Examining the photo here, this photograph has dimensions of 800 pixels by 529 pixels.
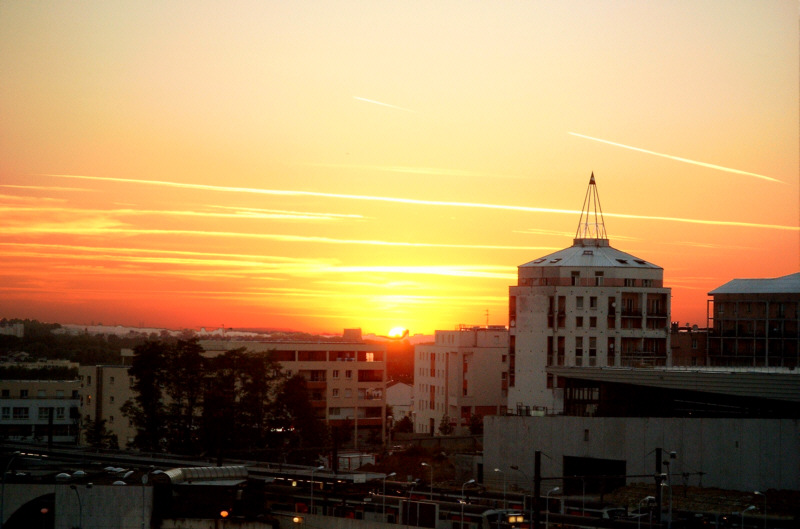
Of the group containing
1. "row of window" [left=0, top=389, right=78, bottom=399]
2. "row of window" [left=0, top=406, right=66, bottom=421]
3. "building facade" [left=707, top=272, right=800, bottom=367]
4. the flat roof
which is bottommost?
"row of window" [left=0, top=406, right=66, bottom=421]

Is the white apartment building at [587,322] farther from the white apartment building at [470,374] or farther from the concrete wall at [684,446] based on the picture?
the concrete wall at [684,446]

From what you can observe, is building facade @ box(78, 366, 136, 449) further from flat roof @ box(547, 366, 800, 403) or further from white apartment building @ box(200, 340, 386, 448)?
flat roof @ box(547, 366, 800, 403)

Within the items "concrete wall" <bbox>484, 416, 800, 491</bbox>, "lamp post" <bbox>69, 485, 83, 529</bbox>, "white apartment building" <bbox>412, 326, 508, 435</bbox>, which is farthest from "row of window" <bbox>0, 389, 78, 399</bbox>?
"lamp post" <bbox>69, 485, 83, 529</bbox>

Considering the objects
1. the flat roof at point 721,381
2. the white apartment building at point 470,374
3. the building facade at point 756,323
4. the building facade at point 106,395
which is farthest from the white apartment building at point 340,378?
the flat roof at point 721,381

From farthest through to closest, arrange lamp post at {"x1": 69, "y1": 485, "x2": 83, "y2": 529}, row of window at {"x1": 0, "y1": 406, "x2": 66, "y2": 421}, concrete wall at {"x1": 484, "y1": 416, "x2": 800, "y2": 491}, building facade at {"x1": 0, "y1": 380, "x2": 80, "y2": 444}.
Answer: row of window at {"x1": 0, "y1": 406, "x2": 66, "y2": 421}
building facade at {"x1": 0, "y1": 380, "x2": 80, "y2": 444}
concrete wall at {"x1": 484, "y1": 416, "x2": 800, "y2": 491}
lamp post at {"x1": 69, "y1": 485, "x2": 83, "y2": 529}

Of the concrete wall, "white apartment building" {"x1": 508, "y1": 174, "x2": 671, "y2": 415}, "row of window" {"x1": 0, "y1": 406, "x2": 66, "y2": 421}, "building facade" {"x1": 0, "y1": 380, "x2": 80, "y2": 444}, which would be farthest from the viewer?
"row of window" {"x1": 0, "y1": 406, "x2": 66, "y2": 421}

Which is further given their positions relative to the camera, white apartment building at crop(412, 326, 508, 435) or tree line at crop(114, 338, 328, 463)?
white apartment building at crop(412, 326, 508, 435)

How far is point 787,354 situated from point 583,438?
44.0 meters

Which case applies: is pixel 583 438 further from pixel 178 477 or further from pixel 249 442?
pixel 249 442

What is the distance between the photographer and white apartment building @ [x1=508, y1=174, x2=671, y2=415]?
81875mm

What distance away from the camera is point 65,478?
40219 millimetres

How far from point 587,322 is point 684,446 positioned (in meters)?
38.0

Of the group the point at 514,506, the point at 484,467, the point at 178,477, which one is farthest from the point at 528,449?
the point at 178,477

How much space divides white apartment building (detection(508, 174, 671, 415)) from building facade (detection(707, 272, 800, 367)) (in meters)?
10.4
